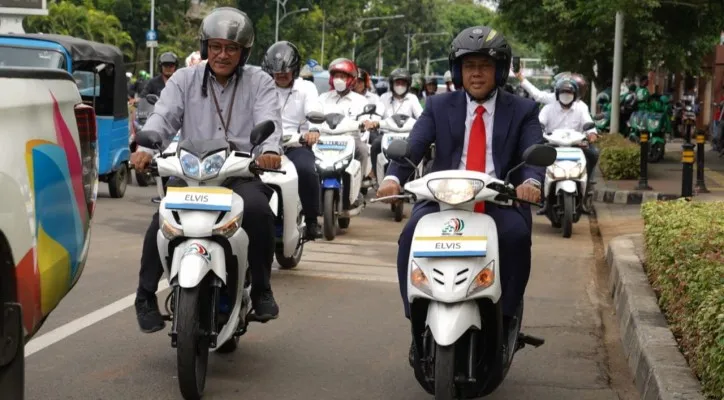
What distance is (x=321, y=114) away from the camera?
10.7m

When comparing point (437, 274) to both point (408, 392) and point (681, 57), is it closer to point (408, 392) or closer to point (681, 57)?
point (408, 392)

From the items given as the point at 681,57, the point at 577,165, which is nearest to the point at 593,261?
the point at 577,165

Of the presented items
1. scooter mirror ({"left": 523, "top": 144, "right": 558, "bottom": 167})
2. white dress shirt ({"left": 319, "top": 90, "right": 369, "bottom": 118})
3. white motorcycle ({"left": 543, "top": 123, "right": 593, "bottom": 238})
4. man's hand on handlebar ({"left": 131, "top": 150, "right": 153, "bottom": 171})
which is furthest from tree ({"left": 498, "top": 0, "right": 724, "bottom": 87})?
scooter mirror ({"left": 523, "top": 144, "right": 558, "bottom": 167})

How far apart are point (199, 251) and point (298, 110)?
597 centimetres

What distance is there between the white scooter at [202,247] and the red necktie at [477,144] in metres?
1.03

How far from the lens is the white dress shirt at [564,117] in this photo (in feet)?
48.3

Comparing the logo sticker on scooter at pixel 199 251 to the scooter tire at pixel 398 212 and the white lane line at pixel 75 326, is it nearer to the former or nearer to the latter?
the white lane line at pixel 75 326

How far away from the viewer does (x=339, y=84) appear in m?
15.1

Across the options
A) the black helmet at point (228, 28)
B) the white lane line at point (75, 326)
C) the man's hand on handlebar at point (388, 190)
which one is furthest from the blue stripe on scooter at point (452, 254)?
the white lane line at point (75, 326)

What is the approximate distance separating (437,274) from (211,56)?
2.21 meters

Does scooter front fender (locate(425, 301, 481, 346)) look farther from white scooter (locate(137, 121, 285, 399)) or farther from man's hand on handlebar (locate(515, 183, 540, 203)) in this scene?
white scooter (locate(137, 121, 285, 399))

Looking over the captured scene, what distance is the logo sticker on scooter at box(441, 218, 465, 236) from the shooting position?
17.8 ft

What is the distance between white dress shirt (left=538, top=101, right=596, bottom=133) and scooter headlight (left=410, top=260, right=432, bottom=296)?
952 cm

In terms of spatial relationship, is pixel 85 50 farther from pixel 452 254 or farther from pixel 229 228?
pixel 452 254
